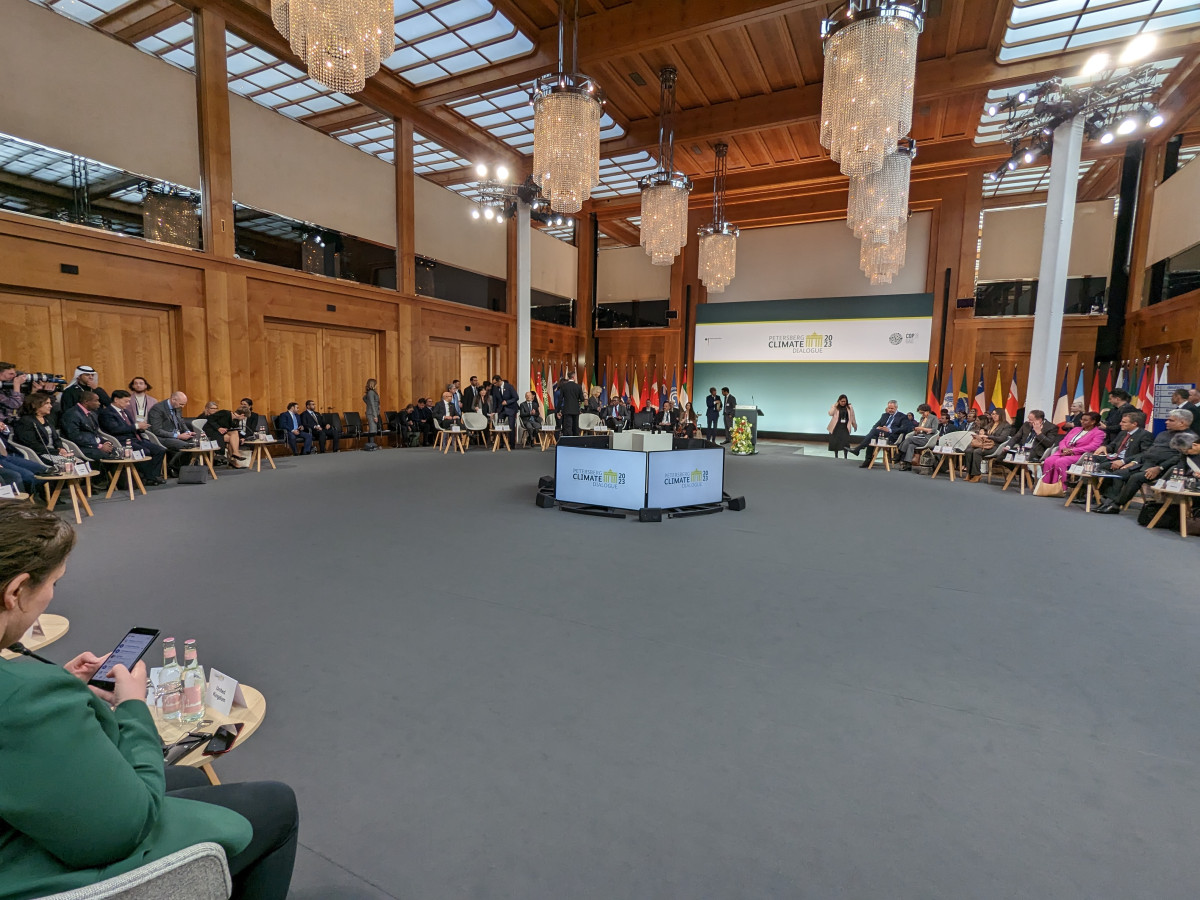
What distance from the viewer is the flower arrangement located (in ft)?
36.3

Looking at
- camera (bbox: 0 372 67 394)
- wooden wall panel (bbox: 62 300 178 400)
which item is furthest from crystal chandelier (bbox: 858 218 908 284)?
camera (bbox: 0 372 67 394)

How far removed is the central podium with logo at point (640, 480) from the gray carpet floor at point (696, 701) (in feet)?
2.74

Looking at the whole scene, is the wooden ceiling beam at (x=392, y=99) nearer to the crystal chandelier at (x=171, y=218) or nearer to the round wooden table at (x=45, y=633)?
the crystal chandelier at (x=171, y=218)

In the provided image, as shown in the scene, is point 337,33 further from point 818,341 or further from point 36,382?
point 818,341

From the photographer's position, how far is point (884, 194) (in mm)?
7781

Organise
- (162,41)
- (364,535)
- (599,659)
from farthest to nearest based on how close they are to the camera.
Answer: (162,41) → (364,535) → (599,659)

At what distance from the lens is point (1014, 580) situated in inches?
148

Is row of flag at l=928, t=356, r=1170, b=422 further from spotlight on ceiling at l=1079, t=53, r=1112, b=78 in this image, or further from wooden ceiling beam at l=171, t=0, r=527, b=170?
wooden ceiling beam at l=171, t=0, r=527, b=170

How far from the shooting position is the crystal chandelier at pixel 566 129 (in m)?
5.42

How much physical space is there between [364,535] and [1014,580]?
4674 millimetres

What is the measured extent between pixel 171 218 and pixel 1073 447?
39.8 feet

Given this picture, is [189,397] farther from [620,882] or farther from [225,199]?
[620,882]

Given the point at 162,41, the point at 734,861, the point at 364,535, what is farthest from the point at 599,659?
the point at 162,41

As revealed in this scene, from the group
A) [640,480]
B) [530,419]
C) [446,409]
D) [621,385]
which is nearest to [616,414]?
A: [530,419]
